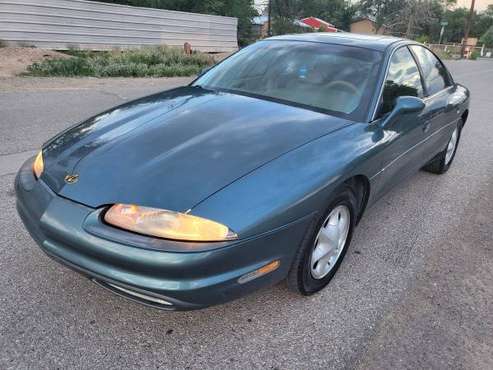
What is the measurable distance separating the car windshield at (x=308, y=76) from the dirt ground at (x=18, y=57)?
26.4ft

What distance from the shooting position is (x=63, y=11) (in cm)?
1330

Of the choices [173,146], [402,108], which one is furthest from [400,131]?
[173,146]

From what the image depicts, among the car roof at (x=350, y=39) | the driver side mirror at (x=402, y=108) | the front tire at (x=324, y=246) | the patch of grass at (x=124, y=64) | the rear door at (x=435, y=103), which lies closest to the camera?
the front tire at (x=324, y=246)

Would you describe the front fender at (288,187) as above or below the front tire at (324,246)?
above

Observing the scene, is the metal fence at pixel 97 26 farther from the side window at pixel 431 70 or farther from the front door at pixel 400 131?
the front door at pixel 400 131

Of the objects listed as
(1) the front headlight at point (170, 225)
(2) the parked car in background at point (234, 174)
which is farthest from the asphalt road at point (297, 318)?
(1) the front headlight at point (170, 225)

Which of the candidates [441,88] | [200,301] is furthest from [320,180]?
[441,88]

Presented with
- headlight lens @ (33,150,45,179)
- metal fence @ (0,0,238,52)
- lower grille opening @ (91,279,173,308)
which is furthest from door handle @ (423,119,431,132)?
metal fence @ (0,0,238,52)

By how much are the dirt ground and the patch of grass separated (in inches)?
12.6

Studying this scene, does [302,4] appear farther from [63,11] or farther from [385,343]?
[385,343]

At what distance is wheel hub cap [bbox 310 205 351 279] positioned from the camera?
2414 mm

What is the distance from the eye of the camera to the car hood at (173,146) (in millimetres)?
1972

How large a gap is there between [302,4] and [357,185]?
62.4 meters

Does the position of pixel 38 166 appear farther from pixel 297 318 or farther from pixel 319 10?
pixel 319 10
